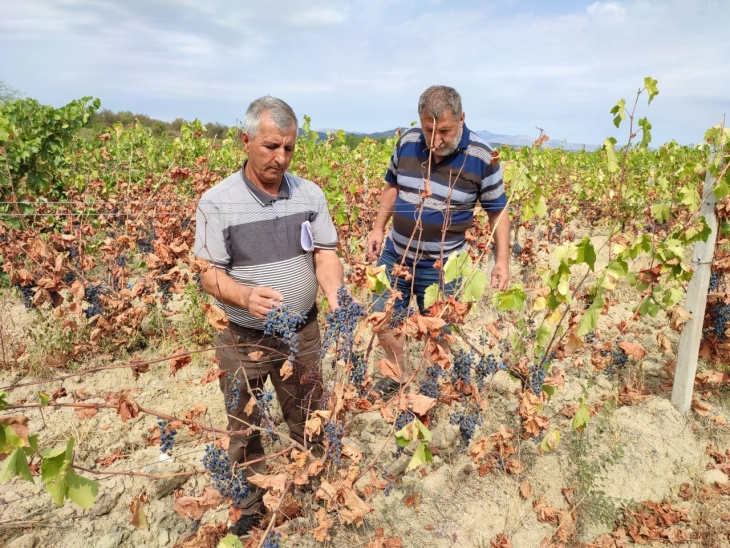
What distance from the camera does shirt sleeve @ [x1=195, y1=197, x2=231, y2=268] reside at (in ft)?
6.53

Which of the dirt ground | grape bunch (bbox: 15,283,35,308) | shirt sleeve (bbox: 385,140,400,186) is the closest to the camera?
the dirt ground

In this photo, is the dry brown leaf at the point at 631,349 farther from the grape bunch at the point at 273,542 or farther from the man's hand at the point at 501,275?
the grape bunch at the point at 273,542

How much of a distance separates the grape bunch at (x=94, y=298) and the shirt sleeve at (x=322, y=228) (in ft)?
7.05

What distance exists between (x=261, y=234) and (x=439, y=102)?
47.9 inches

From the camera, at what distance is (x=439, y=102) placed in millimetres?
2521

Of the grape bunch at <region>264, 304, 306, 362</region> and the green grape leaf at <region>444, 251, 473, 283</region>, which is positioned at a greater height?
the green grape leaf at <region>444, 251, 473, 283</region>

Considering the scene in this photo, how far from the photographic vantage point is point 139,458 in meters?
2.85

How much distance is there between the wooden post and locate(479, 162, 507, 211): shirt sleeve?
1197 mm

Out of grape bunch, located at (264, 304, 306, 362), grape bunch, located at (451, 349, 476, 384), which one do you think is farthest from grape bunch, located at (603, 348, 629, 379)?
grape bunch, located at (264, 304, 306, 362)


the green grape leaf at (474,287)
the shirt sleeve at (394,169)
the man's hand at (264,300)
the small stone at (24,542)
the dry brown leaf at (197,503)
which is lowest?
the small stone at (24,542)

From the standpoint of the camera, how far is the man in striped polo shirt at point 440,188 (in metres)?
2.60

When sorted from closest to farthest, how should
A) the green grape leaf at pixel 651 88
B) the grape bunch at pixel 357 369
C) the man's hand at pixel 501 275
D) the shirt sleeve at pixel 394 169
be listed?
the grape bunch at pixel 357 369 → the green grape leaf at pixel 651 88 → the man's hand at pixel 501 275 → the shirt sleeve at pixel 394 169

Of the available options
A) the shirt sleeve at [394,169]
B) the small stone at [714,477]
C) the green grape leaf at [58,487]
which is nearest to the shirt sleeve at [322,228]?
the shirt sleeve at [394,169]

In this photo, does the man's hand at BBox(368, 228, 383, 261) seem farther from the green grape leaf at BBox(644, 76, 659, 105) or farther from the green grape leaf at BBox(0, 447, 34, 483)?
the green grape leaf at BBox(0, 447, 34, 483)
